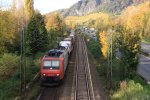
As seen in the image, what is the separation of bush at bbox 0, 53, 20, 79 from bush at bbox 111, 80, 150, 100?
1140 centimetres

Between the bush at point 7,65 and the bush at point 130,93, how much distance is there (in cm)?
1140

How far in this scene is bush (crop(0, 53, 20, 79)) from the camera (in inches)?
1303

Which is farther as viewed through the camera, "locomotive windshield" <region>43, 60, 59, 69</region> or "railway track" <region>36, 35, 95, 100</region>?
"locomotive windshield" <region>43, 60, 59, 69</region>

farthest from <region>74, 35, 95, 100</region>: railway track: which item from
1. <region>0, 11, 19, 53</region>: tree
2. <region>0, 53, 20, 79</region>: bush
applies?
<region>0, 11, 19, 53</region>: tree

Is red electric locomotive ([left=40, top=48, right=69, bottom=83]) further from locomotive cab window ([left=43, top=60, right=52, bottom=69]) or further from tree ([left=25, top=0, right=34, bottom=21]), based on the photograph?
tree ([left=25, top=0, right=34, bottom=21])

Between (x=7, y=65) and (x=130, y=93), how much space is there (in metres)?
13.8

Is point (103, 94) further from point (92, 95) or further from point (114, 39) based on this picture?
point (114, 39)

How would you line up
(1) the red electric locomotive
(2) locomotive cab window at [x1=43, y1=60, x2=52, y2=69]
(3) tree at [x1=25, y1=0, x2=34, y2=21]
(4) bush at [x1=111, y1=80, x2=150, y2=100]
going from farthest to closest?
(3) tree at [x1=25, y1=0, x2=34, y2=21], (2) locomotive cab window at [x1=43, y1=60, x2=52, y2=69], (1) the red electric locomotive, (4) bush at [x1=111, y1=80, x2=150, y2=100]

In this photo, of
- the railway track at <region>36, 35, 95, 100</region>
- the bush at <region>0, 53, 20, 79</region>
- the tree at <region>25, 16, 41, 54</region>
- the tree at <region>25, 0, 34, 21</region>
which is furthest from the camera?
the tree at <region>25, 0, 34, 21</region>

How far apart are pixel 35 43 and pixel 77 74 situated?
11946 mm

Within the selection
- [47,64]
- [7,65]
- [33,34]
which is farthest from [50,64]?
[33,34]

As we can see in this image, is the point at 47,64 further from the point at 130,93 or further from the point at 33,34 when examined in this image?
the point at 33,34

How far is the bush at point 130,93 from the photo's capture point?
85.6 feet

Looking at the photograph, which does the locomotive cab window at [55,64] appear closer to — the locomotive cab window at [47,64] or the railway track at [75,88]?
the locomotive cab window at [47,64]
